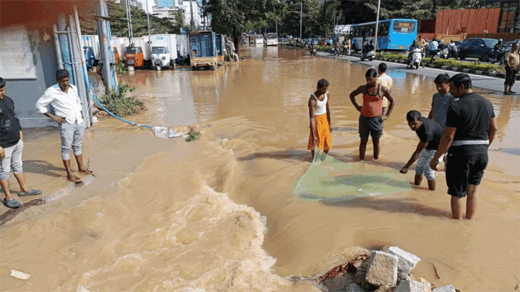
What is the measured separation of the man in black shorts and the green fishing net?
0.81 metres

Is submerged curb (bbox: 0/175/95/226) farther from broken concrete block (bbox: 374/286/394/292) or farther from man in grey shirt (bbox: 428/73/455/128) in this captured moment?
man in grey shirt (bbox: 428/73/455/128)

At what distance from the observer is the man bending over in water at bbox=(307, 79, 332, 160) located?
5613mm

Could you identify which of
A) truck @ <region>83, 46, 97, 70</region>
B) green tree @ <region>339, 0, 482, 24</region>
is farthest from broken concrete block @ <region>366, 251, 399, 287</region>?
green tree @ <region>339, 0, 482, 24</region>

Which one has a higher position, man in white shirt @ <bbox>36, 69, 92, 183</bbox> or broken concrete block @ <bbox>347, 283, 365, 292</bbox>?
man in white shirt @ <bbox>36, 69, 92, 183</bbox>

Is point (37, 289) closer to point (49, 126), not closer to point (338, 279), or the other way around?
point (338, 279)

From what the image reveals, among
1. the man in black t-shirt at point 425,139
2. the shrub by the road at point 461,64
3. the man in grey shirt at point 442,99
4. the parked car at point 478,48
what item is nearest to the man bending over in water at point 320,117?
the man in black t-shirt at point 425,139

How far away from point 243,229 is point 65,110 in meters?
2.97

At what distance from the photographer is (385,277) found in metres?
2.95

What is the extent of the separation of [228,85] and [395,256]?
13598 millimetres

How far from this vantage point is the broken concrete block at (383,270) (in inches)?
116

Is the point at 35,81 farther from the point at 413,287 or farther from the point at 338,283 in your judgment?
the point at 413,287

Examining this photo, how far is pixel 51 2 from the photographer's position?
2.35ft

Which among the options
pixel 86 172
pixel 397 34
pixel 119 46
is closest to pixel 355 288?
pixel 86 172

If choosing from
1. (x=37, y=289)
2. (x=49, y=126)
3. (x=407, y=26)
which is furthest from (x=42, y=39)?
(x=407, y=26)
